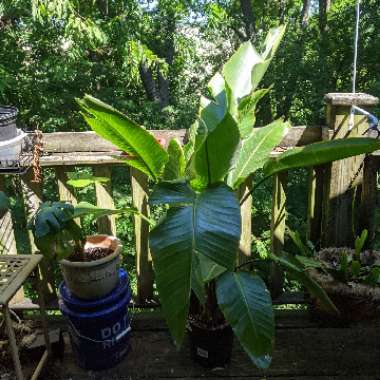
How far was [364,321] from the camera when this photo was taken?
2227 mm

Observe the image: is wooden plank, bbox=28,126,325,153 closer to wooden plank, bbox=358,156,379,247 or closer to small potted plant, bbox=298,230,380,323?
wooden plank, bbox=358,156,379,247

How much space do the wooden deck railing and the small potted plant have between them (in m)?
0.17

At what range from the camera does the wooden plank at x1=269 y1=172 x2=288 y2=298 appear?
222 cm

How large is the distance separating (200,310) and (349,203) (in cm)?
98

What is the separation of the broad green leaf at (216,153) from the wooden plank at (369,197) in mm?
988

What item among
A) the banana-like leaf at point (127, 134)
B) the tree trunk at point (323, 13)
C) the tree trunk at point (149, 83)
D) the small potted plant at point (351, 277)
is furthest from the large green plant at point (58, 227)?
the tree trunk at point (323, 13)

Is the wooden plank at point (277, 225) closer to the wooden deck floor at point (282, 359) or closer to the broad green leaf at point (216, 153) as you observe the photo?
the wooden deck floor at point (282, 359)

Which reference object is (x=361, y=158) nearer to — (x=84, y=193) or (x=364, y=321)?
(x=364, y=321)

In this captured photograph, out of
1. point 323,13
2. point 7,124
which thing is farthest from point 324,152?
point 323,13

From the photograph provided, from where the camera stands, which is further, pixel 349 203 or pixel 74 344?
pixel 349 203

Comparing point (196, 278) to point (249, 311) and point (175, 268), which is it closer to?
point (175, 268)

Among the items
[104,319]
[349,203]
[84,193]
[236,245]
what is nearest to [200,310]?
[104,319]

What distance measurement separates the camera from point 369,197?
7.29 feet

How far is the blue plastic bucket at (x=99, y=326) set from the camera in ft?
6.40
